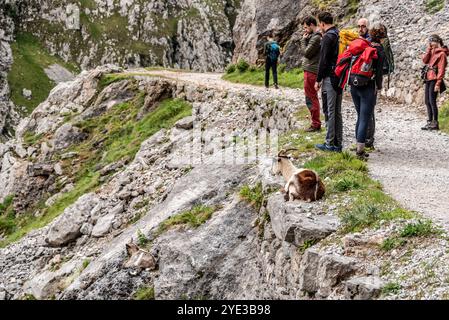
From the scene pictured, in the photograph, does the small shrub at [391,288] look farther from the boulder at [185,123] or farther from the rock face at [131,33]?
the rock face at [131,33]

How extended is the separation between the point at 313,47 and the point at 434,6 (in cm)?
1481

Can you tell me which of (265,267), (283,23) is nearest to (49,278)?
(265,267)

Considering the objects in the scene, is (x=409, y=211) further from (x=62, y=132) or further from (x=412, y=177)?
(x=62, y=132)

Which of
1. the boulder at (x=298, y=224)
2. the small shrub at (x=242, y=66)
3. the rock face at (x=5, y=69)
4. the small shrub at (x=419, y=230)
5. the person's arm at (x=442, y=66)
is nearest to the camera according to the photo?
the small shrub at (x=419, y=230)

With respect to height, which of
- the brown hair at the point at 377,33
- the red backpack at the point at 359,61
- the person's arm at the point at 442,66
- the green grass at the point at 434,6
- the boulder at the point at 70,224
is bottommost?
the boulder at the point at 70,224

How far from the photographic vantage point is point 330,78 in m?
13.0

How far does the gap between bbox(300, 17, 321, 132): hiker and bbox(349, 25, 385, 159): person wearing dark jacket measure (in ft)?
6.21

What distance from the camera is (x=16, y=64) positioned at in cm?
12781

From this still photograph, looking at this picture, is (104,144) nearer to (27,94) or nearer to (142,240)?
(142,240)

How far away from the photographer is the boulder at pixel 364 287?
6613mm

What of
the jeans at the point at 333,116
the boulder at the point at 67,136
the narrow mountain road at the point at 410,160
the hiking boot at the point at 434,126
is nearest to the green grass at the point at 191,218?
the jeans at the point at 333,116

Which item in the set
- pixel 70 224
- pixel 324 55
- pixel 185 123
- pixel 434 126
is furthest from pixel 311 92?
pixel 70 224

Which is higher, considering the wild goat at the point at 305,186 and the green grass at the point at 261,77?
→ the green grass at the point at 261,77

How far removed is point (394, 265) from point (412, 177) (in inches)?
186
